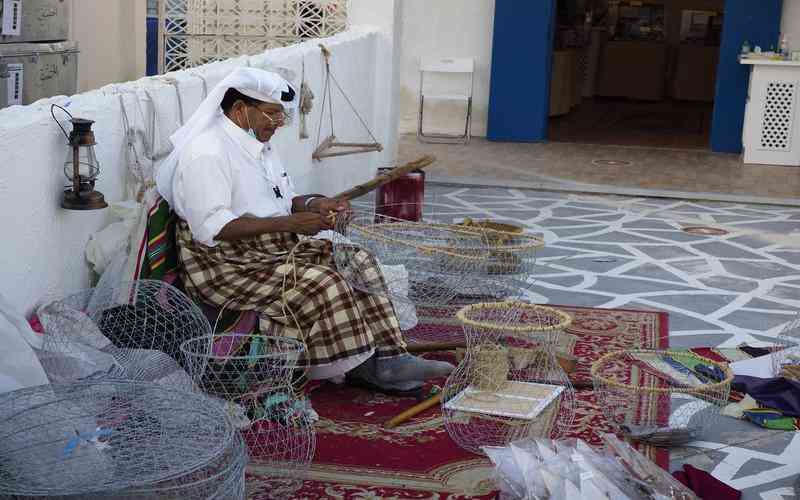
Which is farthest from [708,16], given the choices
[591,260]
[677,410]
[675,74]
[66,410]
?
[66,410]

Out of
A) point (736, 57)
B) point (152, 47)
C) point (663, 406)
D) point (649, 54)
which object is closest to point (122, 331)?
point (663, 406)

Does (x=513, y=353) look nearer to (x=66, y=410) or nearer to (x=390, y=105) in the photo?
(x=66, y=410)

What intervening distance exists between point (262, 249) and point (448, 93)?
336 inches

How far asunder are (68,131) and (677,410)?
2.58m

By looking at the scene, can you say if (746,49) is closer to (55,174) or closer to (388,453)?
(388,453)

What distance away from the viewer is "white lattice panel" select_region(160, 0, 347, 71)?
10.5m

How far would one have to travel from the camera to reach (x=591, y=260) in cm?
718

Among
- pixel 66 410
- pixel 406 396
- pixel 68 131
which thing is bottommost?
pixel 406 396

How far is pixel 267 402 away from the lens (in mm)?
3707

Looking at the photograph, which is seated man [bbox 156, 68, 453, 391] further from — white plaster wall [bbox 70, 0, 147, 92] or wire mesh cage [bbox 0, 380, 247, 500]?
white plaster wall [bbox 70, 0, 147, 92]

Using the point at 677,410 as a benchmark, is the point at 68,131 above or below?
above

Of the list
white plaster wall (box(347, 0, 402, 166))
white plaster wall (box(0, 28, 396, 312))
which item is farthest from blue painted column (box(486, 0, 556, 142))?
white plaster wall (box(0, 28, 396, 312))

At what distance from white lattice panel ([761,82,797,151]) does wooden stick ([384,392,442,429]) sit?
7.99 meters

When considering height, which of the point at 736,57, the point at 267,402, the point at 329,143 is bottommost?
the point at 267,402
